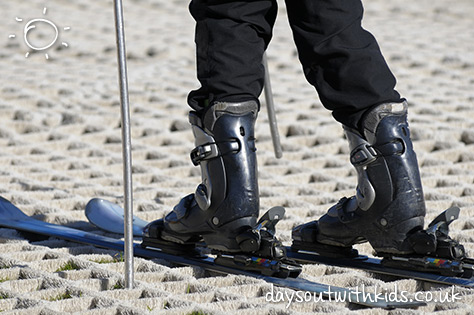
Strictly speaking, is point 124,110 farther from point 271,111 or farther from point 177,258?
point 271,111

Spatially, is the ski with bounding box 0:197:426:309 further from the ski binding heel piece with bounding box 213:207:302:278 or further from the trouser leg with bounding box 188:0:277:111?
the trouser leg with bounding box 188:0:277:111

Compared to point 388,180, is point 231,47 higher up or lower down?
higher up

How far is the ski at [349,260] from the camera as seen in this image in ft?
6.46

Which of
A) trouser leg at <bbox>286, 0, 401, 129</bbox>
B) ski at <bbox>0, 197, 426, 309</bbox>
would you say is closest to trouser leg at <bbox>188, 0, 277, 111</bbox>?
trouser leg at <bbox>286, 0, 401, 129</bbox>

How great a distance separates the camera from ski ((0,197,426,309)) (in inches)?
72.3

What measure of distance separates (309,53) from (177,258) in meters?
0.69

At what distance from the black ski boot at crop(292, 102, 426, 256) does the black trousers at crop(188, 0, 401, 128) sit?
4 cm

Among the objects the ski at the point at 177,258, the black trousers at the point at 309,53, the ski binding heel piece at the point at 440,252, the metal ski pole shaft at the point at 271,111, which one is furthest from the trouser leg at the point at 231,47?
the metal ski pole shaft at the point at 271,111

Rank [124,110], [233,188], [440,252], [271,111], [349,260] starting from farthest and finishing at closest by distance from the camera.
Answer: [271,111]
[349,260]
[233,188]
[440,252]
[124,110]

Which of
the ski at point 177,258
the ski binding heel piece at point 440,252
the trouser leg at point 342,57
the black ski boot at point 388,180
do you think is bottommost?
the ski at point 177,258

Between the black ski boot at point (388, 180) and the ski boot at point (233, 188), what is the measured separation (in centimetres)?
25

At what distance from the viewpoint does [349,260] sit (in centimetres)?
220

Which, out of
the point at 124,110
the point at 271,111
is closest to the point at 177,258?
the point at 124,110

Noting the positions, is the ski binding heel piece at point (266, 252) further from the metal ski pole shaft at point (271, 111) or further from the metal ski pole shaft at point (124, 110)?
the metal ski pole shaft at point (271, 111)
